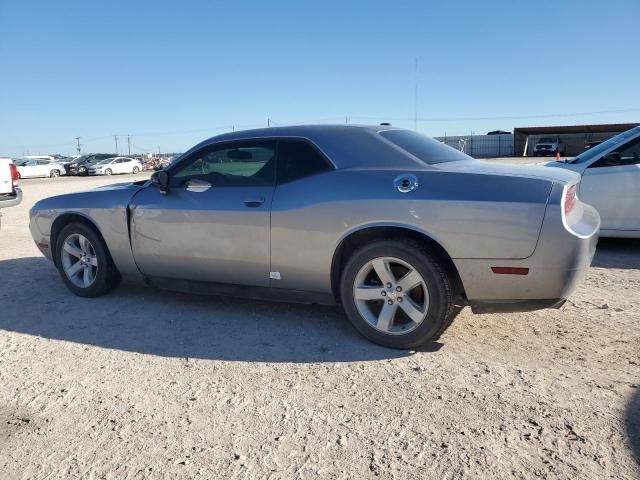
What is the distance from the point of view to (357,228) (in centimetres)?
349

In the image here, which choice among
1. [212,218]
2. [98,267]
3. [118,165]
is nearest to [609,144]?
[212,218]

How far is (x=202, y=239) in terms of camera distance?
162 inches

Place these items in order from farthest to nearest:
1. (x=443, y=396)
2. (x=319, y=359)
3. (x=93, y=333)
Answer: (x=93, y=333), (x=319, y=359), (x=443, y=396)

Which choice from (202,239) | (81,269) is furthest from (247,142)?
(81,269)

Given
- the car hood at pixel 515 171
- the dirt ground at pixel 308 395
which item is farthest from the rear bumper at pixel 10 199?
the car hood at pixel 515 171

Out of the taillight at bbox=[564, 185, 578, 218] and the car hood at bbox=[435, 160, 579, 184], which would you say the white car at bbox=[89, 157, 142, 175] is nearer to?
the car hood at bbox=[435, 160, 579, 184]

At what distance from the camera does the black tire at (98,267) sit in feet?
15.5

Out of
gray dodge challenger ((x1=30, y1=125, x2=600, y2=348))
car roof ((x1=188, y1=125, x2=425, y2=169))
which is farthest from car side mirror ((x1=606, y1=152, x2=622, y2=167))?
car roof ((x1=188, y1=125, x2=425, y2=169))

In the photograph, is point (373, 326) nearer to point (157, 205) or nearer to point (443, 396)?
point (443, 396)

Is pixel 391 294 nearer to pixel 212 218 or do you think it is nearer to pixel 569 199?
pixel 569 199

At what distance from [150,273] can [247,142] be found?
146cm

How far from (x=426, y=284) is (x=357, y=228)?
0.60m

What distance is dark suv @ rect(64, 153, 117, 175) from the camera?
38.4 meters

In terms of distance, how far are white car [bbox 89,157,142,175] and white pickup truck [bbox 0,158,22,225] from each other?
3199cm
